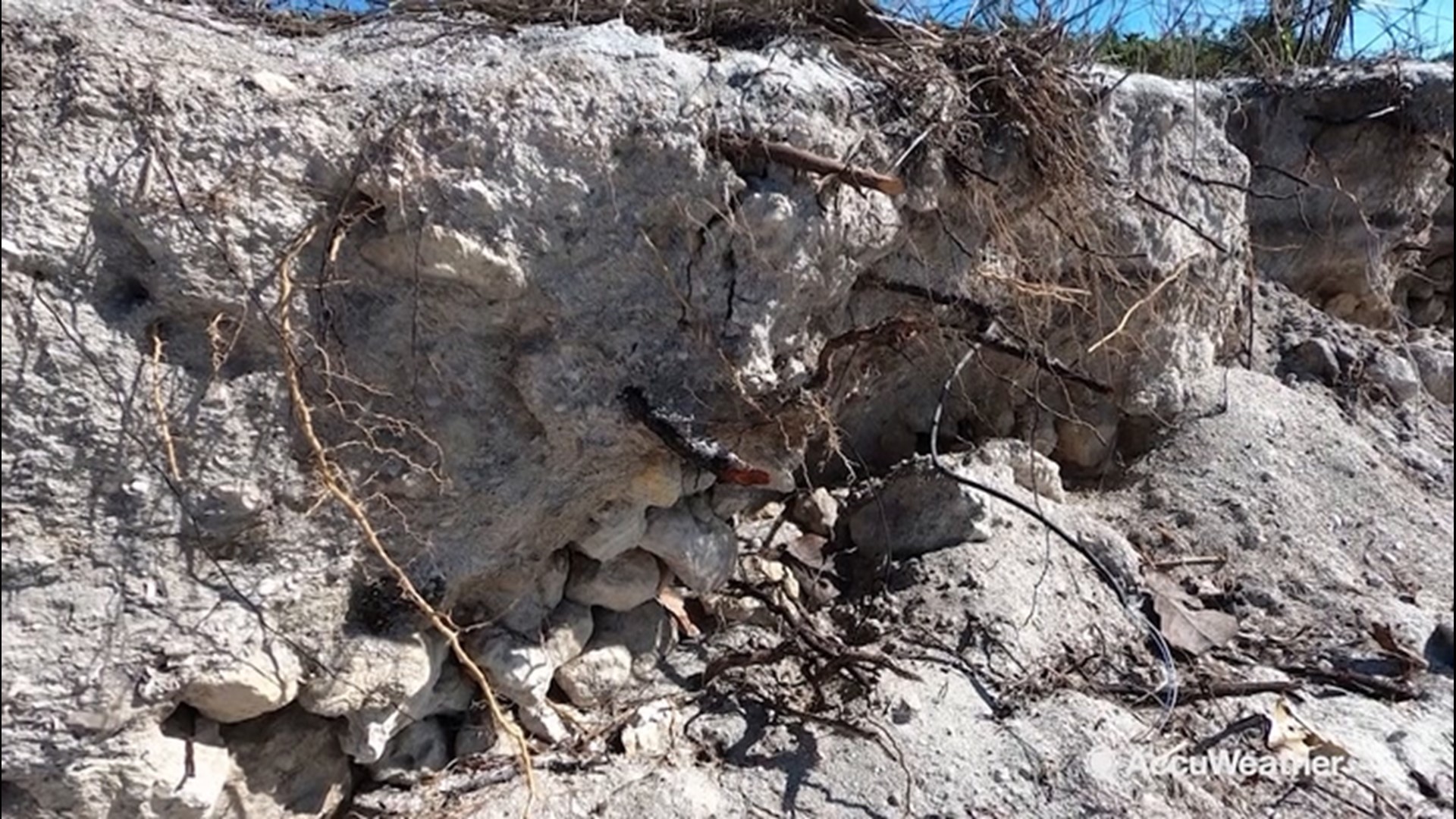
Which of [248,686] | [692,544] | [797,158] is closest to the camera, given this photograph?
[248,686]

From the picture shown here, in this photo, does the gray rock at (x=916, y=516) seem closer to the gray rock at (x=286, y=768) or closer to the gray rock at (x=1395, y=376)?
the gray rock at (x=286, y=768)

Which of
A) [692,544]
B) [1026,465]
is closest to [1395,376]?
[1026,465]

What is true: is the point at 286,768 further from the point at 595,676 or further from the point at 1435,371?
the point at 1435,371

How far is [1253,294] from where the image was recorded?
11.4 feet

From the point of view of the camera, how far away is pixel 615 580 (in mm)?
1917

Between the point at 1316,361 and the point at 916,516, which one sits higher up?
the point at 1316,361

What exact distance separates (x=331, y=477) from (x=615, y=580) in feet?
2.01

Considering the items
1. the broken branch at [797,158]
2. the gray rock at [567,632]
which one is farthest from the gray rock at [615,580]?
the broken branch at [797,158]

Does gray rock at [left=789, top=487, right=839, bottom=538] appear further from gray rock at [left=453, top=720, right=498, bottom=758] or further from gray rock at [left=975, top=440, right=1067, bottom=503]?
gray rock at [left=453, top=720, right=498, bottom=758]

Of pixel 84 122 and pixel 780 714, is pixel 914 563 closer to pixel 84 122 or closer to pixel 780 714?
pixel 780 714

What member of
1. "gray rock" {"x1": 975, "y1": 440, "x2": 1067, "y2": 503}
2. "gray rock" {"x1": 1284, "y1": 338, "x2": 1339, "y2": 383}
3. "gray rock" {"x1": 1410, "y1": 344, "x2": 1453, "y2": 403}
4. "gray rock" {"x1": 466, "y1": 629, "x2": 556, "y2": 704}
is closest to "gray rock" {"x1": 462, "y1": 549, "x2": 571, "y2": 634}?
"gray rock" {"x1": 466, "y1": 629, "x2": 556, "y2": 704}

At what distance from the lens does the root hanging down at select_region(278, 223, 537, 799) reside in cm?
146

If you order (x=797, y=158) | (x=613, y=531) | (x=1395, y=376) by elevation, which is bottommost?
(x=613, y=531)

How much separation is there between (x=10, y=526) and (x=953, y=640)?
65.7 inches
